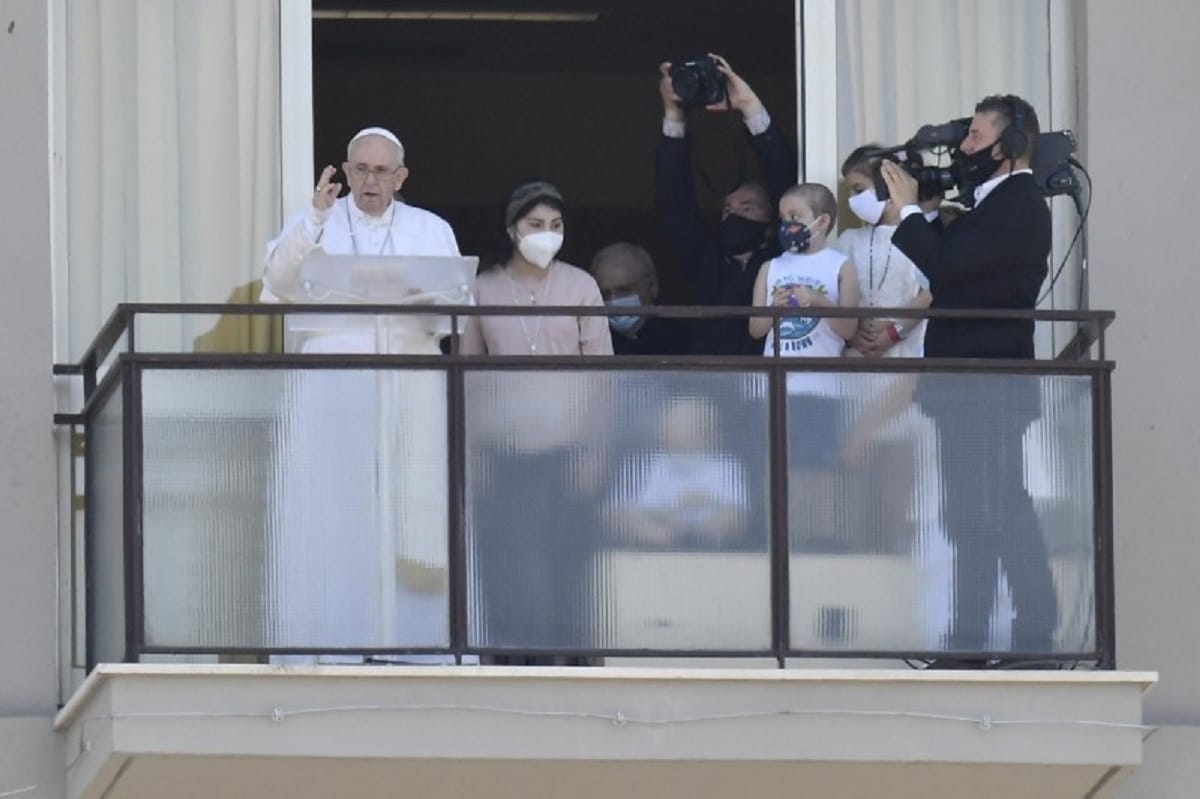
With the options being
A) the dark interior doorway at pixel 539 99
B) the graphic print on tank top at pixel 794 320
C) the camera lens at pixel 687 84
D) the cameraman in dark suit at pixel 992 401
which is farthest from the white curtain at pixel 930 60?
the dark interior doorway at pixel 539 99

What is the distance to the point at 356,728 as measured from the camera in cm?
938

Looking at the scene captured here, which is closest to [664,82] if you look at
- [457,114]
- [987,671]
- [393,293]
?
[393,293]

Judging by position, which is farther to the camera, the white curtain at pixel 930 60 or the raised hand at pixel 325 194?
the white curtain at pixel 930 60

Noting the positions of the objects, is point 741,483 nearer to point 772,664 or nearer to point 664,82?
point 772,664

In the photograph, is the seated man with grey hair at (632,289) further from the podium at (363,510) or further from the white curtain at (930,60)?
the podium at (363,510)

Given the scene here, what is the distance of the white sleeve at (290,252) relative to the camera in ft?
32.5

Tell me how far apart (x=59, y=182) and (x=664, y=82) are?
2.10 m

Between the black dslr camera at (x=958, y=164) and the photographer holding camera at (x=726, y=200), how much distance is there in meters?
0.75

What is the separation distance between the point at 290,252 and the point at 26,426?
1148 millimetres

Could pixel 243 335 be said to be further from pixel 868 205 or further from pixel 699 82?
pixel 868 205

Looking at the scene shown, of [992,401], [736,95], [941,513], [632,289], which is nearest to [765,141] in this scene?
[736,95]

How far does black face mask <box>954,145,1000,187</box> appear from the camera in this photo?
10031 millimetres

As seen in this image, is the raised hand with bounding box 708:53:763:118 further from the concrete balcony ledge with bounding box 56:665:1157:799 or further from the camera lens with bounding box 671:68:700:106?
the concrete balcony ledge with bounding box 56:665:1157:799

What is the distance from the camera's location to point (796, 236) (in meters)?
10.4
